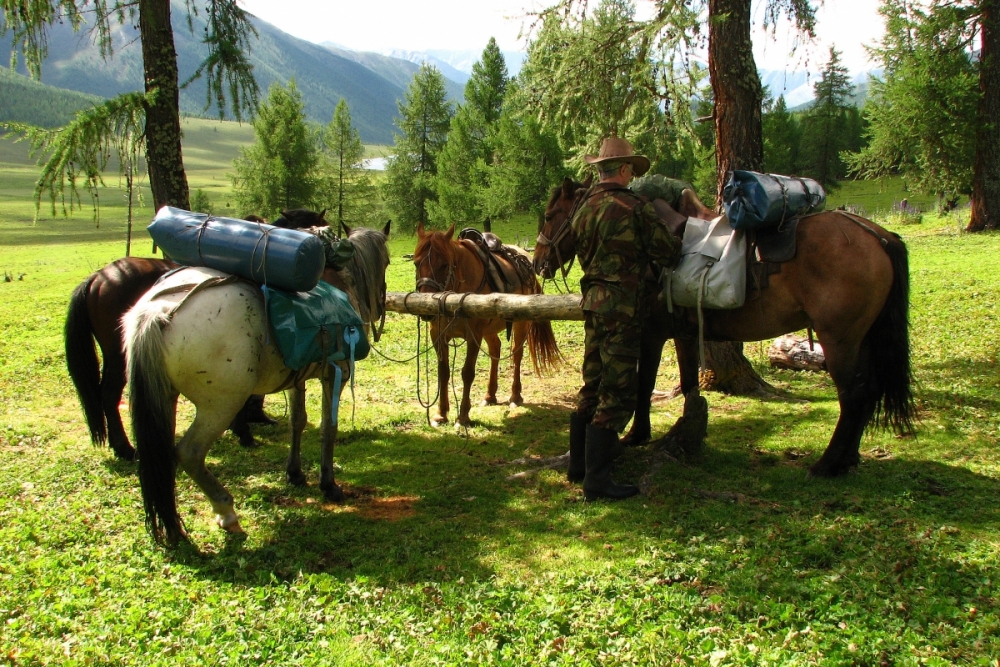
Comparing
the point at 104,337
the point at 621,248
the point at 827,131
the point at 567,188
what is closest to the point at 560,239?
the point at 567,188

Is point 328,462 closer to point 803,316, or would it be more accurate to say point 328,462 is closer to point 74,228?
point 803,316

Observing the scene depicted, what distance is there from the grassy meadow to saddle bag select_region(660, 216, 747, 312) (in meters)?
1.58

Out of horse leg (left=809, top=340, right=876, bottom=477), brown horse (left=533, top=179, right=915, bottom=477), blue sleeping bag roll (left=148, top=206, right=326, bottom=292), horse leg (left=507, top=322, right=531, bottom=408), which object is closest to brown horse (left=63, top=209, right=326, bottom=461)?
blue sleeping bag roll (left=148, top=206, right=326, bottom=292)

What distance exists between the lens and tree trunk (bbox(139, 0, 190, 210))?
8.38 meters

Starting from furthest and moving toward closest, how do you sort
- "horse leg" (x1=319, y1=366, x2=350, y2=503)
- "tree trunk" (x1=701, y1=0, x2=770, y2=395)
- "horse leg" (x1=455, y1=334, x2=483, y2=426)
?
1. "horse leg" (x1=455, y1=334, x2=483, y2=426)
2. "tree trunk" (x1=701, y1=0, x2=770, y2=395)
3. "horse leg" (x1=319, y1=366, x2=350, y2=503)

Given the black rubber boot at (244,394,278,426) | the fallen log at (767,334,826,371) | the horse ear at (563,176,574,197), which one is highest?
the horse ear at (563,176,574,197)

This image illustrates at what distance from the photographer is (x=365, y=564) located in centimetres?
462

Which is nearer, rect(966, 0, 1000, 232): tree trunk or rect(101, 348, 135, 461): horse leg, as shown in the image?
rect(101, 348, 135, 461): horse leg

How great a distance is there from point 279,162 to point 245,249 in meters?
31.7

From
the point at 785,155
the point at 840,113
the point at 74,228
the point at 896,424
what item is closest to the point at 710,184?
the point at 785,155

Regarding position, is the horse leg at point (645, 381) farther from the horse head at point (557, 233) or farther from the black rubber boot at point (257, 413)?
the black rubber boot at point (257, 413)

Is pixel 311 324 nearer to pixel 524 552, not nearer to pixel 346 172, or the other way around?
pixel 524 552

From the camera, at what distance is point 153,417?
464 cm

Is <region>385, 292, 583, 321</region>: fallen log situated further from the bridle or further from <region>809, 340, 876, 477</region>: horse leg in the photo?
<region>809, 340, 876, 477</region>: horse leg
